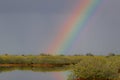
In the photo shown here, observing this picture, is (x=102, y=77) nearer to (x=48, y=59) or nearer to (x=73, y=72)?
(x=73, y=72)

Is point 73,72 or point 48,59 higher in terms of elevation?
point 48,59

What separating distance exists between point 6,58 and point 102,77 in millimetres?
43165

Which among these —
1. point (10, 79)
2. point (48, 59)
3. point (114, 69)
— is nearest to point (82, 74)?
point (114, 69)

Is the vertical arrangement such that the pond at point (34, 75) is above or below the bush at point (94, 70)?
above

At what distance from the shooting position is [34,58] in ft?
208

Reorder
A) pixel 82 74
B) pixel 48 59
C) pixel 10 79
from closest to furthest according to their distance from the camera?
pixel 82 74
pixel 10 79
pixel 48 59

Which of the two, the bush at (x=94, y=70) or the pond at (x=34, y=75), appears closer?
the bush at (x=94, y=70)

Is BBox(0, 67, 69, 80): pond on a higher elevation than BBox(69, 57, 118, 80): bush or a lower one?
higher

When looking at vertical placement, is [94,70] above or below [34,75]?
below

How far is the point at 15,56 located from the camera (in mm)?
64938

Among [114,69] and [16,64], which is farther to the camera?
[16,64]

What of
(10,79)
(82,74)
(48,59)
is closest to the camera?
(82,74)

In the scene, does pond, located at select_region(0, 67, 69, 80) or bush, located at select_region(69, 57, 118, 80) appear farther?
pond, located at select_region(0, 67, 69, 80)

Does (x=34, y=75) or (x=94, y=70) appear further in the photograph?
(x=34, y=75)
